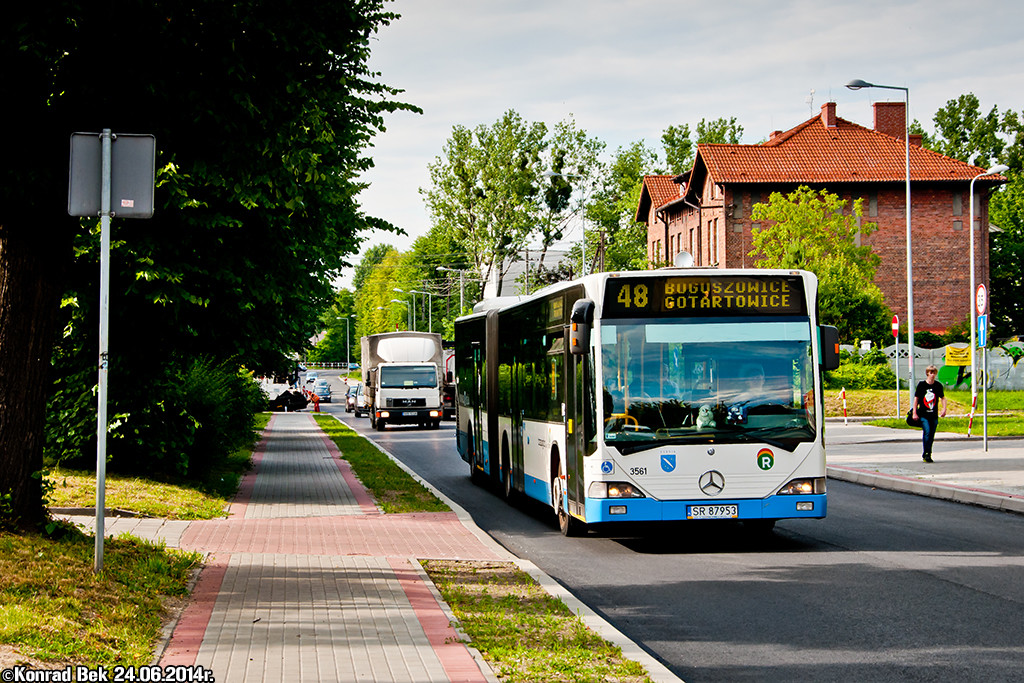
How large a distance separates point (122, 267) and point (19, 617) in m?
9.33

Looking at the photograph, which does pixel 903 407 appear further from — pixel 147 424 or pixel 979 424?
pixel 147 424

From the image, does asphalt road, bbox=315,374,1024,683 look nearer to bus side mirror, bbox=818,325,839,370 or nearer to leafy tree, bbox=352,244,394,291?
bus side mirror, bbox=818,325,839,370

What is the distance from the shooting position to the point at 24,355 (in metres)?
9.05

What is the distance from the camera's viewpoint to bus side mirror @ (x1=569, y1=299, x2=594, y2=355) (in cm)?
1179

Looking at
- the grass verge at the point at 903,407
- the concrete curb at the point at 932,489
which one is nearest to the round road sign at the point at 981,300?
the concrete curb at the point at 932,489

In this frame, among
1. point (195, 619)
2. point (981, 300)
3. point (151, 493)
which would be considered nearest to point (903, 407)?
point (981, 300)

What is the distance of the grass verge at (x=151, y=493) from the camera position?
46.5 ft

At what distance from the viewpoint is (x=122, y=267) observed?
15.4m

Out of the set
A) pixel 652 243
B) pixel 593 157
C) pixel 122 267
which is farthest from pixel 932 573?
pixel 652 243

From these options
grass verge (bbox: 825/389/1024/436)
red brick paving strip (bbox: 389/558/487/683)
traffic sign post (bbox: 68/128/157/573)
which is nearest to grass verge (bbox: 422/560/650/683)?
red brick paving strip (bbox: 389/558/487/683)

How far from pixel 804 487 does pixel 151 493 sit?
861 centimetres

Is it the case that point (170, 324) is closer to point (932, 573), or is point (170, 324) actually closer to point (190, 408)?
point (190, 408)

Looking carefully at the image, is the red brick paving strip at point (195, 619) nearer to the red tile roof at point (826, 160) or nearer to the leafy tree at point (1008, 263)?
the red tile roof at point (826, 160)

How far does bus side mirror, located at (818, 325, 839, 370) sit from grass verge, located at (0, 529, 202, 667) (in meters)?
6.28
